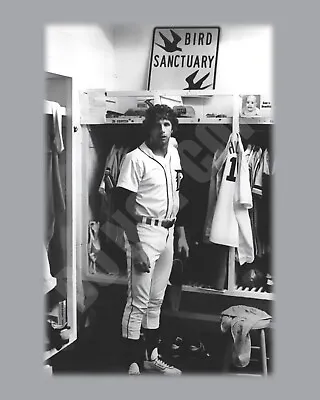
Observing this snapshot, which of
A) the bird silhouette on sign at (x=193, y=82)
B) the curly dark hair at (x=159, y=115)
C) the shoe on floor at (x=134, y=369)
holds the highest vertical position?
the bird silhouette on sign at (x=193, y=82)

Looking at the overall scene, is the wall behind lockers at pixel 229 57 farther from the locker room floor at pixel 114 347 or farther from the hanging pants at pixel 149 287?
the locker room floor at pixel 114 347

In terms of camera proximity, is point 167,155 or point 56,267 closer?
point 167,155

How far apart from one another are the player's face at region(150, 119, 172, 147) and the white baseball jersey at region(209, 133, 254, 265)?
0.30 meters

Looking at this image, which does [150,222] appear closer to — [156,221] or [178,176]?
[156,221]

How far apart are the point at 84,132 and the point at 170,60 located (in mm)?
590

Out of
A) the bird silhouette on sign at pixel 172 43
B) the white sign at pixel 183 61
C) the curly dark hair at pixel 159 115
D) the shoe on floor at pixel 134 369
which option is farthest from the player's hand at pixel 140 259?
the bird silhouette on sign at pixel 172 43

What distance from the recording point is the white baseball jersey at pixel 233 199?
3.10m

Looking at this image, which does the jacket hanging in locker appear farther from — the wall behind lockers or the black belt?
the wall behind lockers

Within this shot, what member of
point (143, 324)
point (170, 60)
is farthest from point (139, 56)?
point (143, 324)

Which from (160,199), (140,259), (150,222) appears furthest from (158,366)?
(160,199)

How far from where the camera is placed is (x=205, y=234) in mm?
3199

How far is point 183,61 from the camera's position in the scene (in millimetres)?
3203

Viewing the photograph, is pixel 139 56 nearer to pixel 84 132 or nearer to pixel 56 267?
pixel 84 132

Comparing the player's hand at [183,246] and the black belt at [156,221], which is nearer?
the black belt at [156,221]
